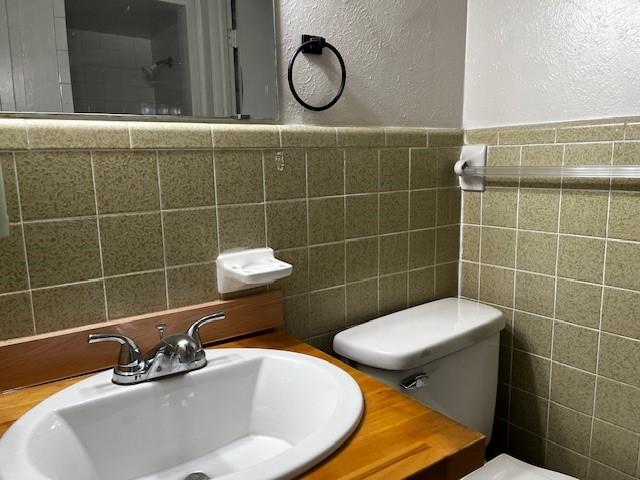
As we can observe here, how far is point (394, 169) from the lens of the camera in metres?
1.31

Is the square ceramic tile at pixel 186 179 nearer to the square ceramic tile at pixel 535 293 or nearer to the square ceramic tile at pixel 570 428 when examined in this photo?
the square ceramic tile at pixel 535 293

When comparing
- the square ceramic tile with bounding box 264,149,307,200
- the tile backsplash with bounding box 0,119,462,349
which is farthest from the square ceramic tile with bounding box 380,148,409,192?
the square ceramic tile with bounding box 264,149,307,200

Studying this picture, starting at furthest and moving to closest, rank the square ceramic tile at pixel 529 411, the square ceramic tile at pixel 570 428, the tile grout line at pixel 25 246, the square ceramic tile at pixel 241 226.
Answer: the square ceramic tile at pixel 529 411 → the square ceramic tile at pixel 570 428 → the square ceramic tile at pixel 241 226 → the tile grout line at pixel 25 246

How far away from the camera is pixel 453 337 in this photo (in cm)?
115

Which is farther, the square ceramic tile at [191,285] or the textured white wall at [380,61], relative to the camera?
the textured white wall at [380,61]

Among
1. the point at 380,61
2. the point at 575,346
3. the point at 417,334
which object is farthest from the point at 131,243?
the point at 575,346

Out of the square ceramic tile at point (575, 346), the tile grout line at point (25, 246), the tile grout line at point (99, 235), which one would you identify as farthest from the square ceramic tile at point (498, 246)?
the tile grout line at point (25, 246)

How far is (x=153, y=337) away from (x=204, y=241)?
220mm

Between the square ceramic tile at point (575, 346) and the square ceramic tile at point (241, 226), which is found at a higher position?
the square ceramic tile at point (241, 226)

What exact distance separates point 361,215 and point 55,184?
→ 2.33 feet

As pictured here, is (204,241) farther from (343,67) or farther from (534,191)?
(534,191)

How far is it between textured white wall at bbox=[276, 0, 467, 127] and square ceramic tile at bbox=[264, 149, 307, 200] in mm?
87

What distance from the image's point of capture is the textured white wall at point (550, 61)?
112 centimetres

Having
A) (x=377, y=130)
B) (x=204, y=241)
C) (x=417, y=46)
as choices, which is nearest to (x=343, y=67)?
(x=377, y=130)
